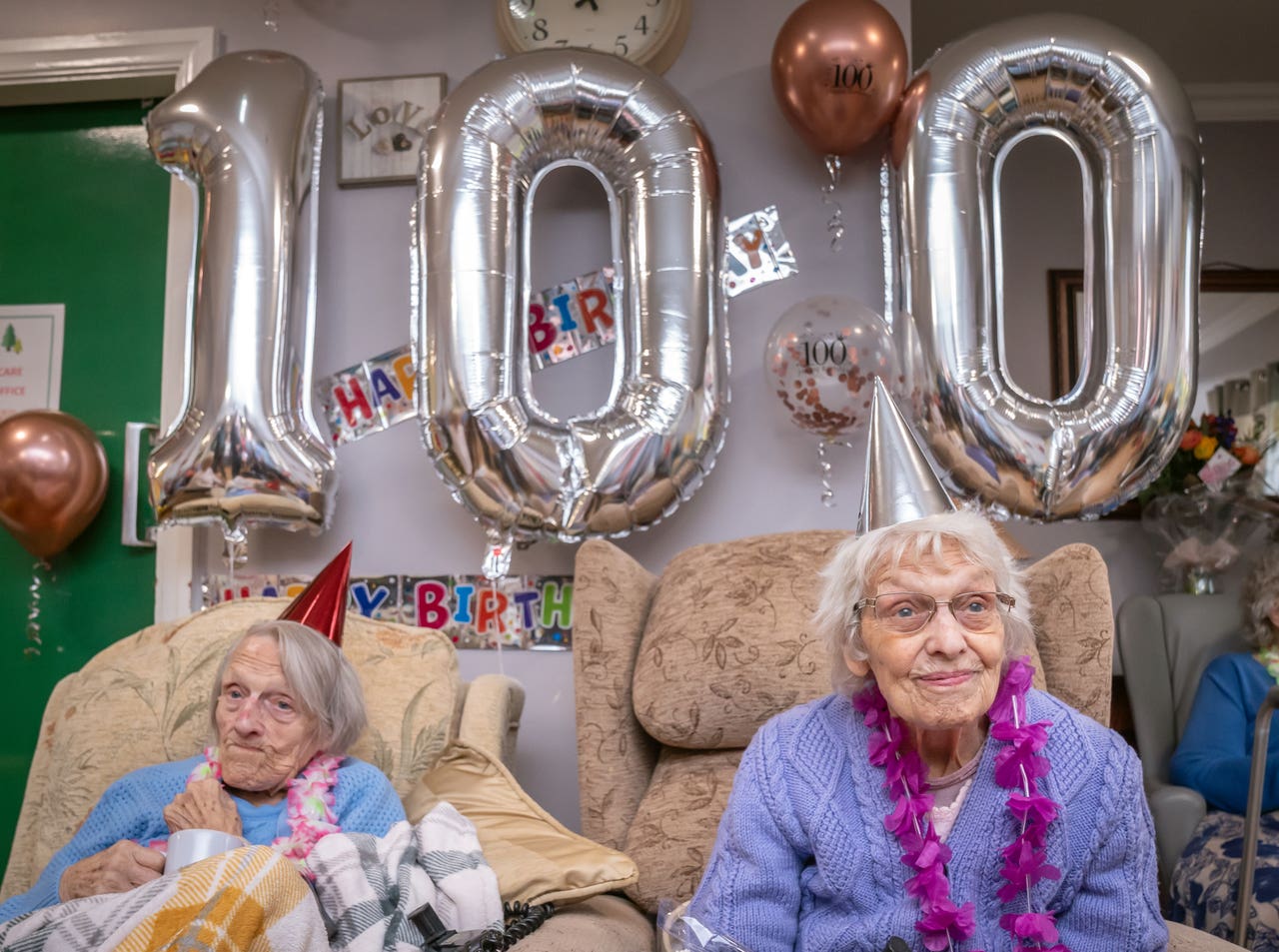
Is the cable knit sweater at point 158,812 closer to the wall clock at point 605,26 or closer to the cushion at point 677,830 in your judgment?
the cushion at point 677,830

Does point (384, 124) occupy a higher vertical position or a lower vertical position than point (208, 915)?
higher

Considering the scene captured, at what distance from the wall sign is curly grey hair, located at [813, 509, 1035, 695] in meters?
2.35

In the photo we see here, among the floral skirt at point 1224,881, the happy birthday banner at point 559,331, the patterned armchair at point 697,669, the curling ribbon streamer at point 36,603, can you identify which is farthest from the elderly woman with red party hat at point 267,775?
the floral skirt at point 1224,881

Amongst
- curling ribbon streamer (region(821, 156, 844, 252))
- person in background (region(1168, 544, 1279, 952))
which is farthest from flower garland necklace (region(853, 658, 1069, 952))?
curling ribbon streamer (region(821, 156, 844, 252))

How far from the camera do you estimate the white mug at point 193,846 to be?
155cm

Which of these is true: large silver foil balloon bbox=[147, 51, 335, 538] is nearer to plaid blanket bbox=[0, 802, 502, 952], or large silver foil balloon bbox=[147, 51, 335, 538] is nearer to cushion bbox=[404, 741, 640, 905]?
cushion bbox=[404, 741, 640, 905]

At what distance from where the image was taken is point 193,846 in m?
1.55

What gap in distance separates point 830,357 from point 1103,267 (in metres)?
0.58

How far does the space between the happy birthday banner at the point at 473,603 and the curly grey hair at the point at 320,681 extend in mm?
851

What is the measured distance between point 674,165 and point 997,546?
123 cm

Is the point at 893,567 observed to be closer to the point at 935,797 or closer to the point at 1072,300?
the point at 935,797

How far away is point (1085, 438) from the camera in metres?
2.37

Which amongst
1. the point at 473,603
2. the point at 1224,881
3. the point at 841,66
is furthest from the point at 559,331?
the point at 1224,881

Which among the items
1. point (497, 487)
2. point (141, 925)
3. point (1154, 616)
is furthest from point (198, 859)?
point (1154, 616)
